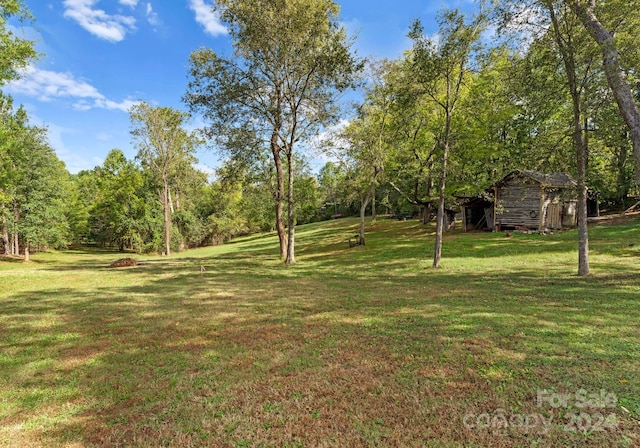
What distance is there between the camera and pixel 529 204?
22953mm

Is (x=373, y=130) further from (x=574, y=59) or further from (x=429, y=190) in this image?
(x=574, y=59)

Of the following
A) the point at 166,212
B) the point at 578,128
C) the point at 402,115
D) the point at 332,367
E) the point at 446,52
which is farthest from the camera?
the point at 166,212

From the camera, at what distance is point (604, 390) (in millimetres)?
3797

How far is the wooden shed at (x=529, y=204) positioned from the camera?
2231 cm

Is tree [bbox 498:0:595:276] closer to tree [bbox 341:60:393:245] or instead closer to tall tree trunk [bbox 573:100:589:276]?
Result: tall tree trunk [bbox 573:100:589:276]

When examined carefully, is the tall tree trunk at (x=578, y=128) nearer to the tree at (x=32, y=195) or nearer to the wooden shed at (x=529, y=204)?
the wooden shed at (x=529, y=204)

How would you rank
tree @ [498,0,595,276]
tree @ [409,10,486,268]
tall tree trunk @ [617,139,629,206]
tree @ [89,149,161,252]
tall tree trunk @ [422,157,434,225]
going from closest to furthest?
tree @ [498,0,595,276], tree @ [409,10,486,268], tall tree trunk @ [617,139,629,206], tall tree trunk @ [422,157,434,225], tree @ [89,149,161,252]

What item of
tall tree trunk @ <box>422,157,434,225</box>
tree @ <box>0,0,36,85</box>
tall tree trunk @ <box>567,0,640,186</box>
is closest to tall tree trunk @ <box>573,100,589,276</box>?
tall tree trunk @ <box>567,0,640,186</box>

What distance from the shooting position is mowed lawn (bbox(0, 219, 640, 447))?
10.9 ft

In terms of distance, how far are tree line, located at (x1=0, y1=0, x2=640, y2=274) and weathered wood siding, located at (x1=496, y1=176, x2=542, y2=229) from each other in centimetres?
166

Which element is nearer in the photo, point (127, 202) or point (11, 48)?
point (11, 48)

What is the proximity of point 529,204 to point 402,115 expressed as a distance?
12.2 m

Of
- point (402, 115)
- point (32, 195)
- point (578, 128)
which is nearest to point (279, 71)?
point (402, 115)

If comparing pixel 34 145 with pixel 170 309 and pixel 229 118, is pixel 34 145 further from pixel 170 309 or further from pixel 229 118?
pixel 170 309
